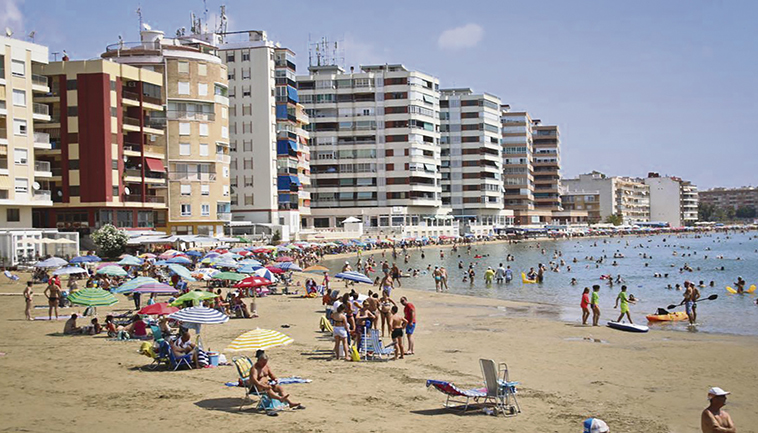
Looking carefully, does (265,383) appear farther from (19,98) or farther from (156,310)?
(19,98)

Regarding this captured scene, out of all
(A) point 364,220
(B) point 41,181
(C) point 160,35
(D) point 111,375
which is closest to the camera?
(D) point 111,375

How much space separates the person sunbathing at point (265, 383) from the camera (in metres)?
13.4

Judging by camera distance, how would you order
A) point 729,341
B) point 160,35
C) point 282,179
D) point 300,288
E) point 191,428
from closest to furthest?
point 191,428 → point 729,341 → point 300,288 → point 160,35 → point 282,179

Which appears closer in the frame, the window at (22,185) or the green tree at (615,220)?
the window at (22,185)

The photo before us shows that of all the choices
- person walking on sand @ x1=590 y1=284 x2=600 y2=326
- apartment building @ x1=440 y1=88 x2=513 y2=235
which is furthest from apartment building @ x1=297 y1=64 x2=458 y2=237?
person walking on sand @ x1=590 y1=284 x2=600 y2=326

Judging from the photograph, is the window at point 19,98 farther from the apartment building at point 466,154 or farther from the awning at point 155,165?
the apartment building at point 466,154

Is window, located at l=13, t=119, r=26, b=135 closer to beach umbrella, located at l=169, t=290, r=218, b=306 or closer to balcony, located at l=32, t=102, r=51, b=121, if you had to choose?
balcony, located at l=32, t=102, r=51, b=121

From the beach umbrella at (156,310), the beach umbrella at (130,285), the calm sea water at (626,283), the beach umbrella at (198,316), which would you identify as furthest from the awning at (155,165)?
the beach umbrella at (198,316)

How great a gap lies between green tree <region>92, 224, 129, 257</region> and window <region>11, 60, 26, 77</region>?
494 inches

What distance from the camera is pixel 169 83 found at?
66438 millimetres

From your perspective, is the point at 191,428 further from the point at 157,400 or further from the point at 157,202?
the point at 157,202

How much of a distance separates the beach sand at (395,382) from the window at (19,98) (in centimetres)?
3034

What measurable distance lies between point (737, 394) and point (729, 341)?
362 inches

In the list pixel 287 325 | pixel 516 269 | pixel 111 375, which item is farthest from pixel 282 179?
pixel 111 375
